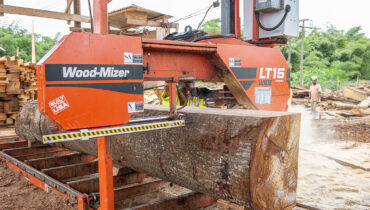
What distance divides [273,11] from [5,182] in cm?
403

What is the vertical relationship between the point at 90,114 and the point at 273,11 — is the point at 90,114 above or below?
below

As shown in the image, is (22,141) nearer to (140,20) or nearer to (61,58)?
(140,20)

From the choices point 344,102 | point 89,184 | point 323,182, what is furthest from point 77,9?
point 344,102

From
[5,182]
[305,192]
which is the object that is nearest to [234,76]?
[305,192]

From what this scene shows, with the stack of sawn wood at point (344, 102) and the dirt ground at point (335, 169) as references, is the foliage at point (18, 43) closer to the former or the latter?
the stack of sawn wood at point (344, 102)

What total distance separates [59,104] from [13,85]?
754 cm

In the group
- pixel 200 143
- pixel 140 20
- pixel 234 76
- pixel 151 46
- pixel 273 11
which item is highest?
pixel 140 20

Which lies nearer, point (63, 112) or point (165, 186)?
point (63, 112)

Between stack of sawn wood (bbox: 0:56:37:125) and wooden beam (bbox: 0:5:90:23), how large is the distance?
2355 millimetres

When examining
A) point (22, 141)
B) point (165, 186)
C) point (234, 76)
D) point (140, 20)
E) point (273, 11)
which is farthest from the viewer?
point (140, 20)

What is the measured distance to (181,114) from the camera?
252 centimetres

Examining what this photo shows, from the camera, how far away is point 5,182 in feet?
13.5

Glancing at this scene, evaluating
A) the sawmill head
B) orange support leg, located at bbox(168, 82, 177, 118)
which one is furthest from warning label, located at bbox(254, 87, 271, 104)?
orange support leg, located at bbox(168, 82, 177, 118)

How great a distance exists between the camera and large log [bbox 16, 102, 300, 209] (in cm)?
207
